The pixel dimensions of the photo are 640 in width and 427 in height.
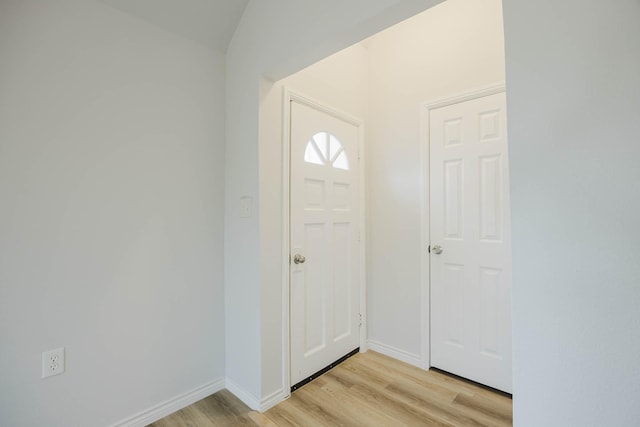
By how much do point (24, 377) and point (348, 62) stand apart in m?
2.81

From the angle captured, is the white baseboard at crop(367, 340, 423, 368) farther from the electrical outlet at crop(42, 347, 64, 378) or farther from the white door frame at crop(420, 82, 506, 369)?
the electrical outlet at crop(42, 347, 64, 378)

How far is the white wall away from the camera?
1291 millimetres

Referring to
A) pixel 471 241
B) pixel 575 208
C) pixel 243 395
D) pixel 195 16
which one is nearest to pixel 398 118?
pixel 471 241

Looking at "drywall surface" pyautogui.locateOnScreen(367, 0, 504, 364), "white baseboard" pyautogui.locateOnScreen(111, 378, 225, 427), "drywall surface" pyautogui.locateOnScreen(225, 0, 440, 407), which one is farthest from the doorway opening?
"white baseboard" pyautogui.locateOnScreen(111, 378, 225, 427)

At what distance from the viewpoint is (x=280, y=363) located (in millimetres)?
1865

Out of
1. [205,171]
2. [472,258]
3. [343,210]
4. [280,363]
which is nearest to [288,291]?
[280,363]

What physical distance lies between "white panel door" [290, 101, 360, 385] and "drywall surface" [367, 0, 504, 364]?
210mm

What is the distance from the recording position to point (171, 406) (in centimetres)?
173

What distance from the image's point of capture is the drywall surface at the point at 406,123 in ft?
6.54

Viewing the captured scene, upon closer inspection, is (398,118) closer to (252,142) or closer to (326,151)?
(326,151)

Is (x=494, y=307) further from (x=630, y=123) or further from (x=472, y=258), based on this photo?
(x=630, y=123)

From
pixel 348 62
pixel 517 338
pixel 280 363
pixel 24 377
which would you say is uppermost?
pixel 348 62

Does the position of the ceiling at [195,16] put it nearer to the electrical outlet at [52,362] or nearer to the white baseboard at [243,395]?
the electrical outlet at [52,362]

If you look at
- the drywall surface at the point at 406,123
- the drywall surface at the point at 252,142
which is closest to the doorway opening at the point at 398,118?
the drywall surface at the point at 406,123
